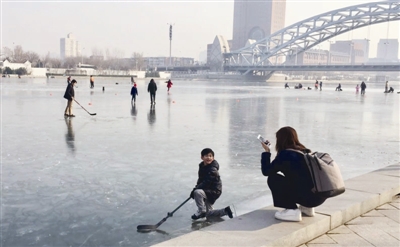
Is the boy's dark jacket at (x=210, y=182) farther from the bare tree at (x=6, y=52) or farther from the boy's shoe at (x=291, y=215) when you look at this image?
the bare tree at (x=6, y=52)

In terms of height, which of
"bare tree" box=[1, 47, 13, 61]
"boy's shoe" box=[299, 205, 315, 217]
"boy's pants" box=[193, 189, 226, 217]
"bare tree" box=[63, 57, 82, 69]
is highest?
"bare tree" box=[1, 47, 13, 61]

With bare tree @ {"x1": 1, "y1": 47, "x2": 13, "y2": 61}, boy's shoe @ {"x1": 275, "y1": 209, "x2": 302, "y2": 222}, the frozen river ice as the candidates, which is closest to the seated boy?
the frozen river ice

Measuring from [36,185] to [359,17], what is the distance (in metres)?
96.8

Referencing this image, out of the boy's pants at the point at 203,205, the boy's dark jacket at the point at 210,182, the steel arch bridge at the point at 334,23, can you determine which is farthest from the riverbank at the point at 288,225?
the steel arch bridge at the point at 334,23

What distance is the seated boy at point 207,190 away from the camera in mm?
4977

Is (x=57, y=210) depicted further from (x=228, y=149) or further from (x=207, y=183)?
(x=228, y=149)

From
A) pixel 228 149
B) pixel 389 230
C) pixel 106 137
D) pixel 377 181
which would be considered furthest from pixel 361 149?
pixel 106 137

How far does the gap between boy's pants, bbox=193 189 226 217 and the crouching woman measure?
924mm

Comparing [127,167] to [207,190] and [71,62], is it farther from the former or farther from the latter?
[71,62]

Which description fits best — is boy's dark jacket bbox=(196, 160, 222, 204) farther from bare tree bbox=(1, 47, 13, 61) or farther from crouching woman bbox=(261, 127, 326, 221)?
bare tree bbox=(1, 47, 13, 61)

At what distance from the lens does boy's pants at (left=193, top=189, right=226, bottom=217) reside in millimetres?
4973

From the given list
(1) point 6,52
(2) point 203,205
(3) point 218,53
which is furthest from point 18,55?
(2) point 203,205

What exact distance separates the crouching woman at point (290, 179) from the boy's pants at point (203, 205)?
3.03 ft

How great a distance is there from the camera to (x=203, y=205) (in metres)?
4.97
